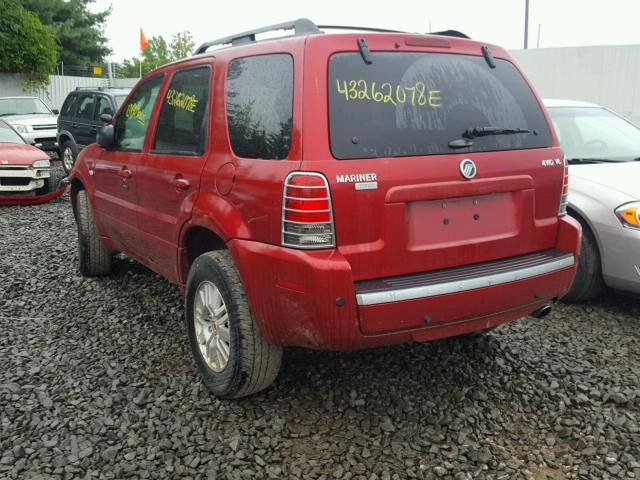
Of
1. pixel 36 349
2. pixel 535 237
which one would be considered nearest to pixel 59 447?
pixel 36 349

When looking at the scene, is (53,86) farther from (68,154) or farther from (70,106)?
(68,154)

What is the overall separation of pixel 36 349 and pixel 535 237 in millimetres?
3151

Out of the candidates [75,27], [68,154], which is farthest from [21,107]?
Result: [75,27]

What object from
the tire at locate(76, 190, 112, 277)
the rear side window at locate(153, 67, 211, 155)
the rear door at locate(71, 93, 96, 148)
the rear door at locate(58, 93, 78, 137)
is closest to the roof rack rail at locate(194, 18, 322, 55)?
the rear side window at locate(153, 67, 211, 155)

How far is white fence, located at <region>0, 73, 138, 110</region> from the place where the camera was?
24.7 metres

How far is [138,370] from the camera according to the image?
3816mm

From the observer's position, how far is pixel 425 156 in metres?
2.95

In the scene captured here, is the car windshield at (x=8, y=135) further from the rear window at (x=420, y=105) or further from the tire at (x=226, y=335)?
the rear window at (x=420, y=105)

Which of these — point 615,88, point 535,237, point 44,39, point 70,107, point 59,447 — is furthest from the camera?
point 44,39

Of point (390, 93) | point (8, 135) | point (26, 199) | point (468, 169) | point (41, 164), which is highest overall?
point (390, 93)

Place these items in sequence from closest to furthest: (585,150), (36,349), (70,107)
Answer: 1. (36,349)
2. (585,150)
3. (70,107)

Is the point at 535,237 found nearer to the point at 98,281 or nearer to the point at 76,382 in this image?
the point at 76,382

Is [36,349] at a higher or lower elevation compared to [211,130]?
lower

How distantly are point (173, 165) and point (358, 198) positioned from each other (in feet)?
4.62
